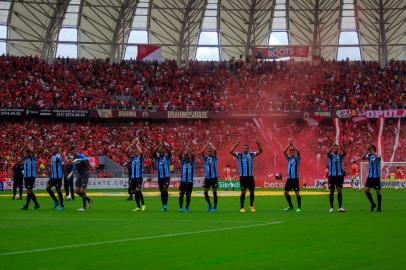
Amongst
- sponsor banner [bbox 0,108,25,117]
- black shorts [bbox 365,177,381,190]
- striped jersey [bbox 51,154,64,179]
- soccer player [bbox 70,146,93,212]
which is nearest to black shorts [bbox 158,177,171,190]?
soccer player [bbox 70,146,93,212]

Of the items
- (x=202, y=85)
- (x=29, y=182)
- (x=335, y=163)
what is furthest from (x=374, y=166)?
(x=202, y=85)

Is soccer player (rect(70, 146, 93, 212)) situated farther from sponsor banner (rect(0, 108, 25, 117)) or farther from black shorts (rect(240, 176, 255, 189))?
sponsor banner (rect(0, 108, 25, 117))

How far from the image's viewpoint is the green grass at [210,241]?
40.4ft

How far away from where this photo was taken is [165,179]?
1115 inches

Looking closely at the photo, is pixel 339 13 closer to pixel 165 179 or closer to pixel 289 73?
pixel 289 73

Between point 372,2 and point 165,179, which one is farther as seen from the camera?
point 372,2

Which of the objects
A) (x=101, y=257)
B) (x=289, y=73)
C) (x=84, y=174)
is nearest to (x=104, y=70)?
(x=289, y=73)

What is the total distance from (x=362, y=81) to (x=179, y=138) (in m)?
20.6

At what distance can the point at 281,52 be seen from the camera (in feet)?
249

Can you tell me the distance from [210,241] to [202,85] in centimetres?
6011

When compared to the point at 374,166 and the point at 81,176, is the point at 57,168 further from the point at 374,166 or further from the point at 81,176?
the point at 374,166

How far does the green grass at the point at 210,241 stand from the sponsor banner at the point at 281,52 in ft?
172

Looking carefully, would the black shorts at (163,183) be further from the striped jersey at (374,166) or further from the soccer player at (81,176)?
the striped jersey at (374,166)

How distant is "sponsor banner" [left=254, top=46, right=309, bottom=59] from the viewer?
75.8 m
